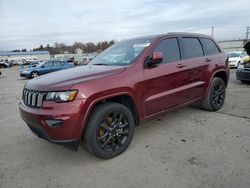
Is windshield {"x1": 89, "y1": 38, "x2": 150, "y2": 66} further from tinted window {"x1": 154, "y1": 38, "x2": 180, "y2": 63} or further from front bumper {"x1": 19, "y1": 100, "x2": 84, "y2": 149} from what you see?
front bumper {"x1": 19, "y1": 100, "x2": 84, "y2": 149}

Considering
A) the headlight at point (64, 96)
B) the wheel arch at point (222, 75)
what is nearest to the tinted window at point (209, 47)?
the wheel arch at point (222, 75)

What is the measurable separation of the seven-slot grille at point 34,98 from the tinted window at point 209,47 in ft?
12.4

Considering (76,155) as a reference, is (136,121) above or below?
above

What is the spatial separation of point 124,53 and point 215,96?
2636mm

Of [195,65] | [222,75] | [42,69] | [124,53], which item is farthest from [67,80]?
[42,69]

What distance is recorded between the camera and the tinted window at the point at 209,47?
207 inches

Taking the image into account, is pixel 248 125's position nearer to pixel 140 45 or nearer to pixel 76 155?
pixel 140 45

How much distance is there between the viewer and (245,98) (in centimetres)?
681

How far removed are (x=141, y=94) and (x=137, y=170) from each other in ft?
3.88

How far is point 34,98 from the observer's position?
3.23 meters

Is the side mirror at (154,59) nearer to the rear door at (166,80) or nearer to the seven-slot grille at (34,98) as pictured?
the rear door at (166,80)

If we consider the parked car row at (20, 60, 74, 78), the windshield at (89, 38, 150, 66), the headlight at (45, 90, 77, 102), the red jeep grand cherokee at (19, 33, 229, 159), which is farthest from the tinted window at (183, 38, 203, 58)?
the parked car row at (20, 60, 74, 78)

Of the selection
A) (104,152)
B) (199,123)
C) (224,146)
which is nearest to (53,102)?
(104,152)

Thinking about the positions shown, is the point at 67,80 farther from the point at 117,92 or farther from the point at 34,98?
the point at 117,92
